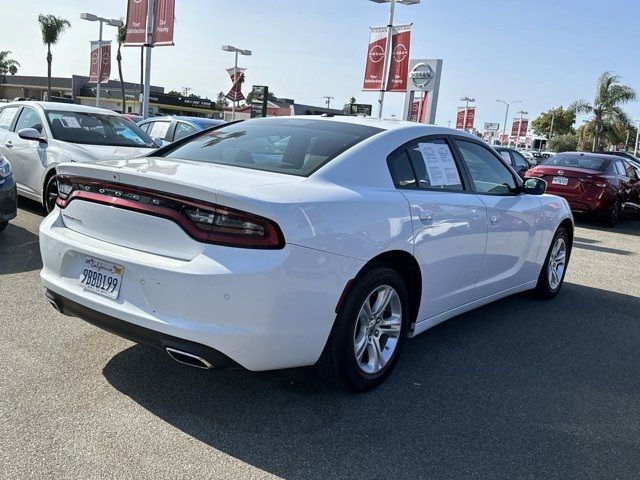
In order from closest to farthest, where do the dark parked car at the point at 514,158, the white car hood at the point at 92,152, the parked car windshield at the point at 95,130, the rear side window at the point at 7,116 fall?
the white car hood at the point at 92,152 → the parked car windshield at the point at 95,130 → the rear side window at the point at 7,116 → the dark parked car at the point at 514,158

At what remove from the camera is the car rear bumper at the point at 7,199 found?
645cm

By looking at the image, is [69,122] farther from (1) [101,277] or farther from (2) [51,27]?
(2) [51,27]

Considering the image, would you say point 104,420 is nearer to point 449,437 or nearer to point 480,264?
point 449,437

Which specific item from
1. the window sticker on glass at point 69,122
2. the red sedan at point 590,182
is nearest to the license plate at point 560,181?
the red sedan at point 590,182

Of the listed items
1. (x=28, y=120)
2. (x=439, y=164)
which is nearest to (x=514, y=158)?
(x=28, y=120)

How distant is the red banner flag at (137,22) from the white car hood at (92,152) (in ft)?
28.0

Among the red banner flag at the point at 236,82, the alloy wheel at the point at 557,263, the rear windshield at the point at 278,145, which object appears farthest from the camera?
the red banner flag at the point at 236,82

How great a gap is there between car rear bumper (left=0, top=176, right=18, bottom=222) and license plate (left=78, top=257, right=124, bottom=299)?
12.8 feet

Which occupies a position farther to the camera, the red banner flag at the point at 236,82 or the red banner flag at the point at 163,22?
the red banner flag at the point at 236,82

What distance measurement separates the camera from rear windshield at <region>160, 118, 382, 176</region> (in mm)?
3615

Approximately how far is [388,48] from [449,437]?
47.6 feet

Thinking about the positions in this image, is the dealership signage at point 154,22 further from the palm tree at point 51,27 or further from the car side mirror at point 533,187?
the palm tree at point 51,27

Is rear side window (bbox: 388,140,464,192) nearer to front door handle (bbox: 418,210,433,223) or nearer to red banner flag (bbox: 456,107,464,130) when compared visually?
front door handle (bbox: 418,210,433,223)

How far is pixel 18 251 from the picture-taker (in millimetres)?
6266
